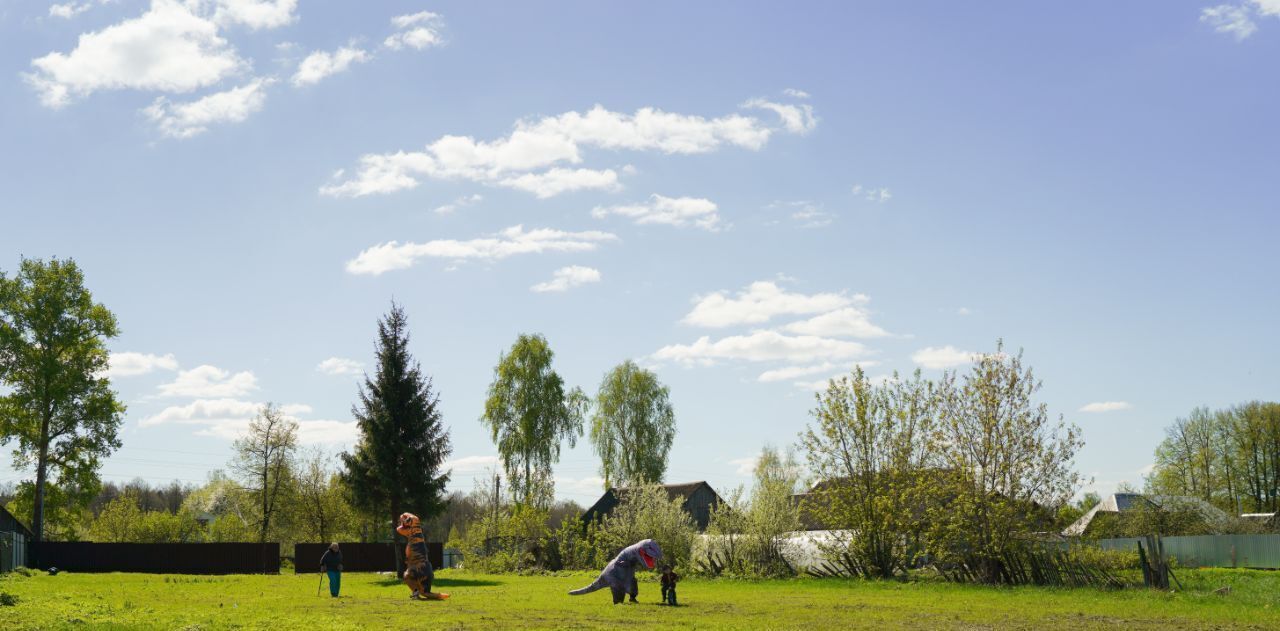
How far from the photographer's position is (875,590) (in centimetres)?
2752

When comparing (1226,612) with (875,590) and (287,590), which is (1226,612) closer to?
(875,590)

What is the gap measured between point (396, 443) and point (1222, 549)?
39.3m

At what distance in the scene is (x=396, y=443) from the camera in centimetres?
3856

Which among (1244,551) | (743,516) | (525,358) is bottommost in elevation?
(1244,551)

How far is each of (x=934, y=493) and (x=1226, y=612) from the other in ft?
38.1

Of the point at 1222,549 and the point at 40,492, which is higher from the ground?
the point at 40,492

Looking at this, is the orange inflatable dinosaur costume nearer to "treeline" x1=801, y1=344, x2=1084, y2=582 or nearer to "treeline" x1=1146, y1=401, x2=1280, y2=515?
"treeline" x1=801, y1=344, x2=1084, y2=582

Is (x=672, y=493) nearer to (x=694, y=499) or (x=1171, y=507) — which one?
(x=694, y=499)

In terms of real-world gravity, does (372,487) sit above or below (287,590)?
above

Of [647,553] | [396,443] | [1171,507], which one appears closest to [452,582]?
[396,443]

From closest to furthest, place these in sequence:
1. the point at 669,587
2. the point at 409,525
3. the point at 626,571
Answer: the point at 669,587 < the point at 626,571 < the point at 409,525

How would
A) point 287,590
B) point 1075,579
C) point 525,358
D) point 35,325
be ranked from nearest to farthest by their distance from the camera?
point 1075,579 < point 287,590 < point 35,325 < point 525,358

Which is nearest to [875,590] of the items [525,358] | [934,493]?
[934,493]

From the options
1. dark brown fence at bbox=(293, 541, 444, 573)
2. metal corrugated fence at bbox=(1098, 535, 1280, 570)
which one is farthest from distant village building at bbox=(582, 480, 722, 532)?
metal corrugated fence at bbox=(1098, 535, 1280, 570)
